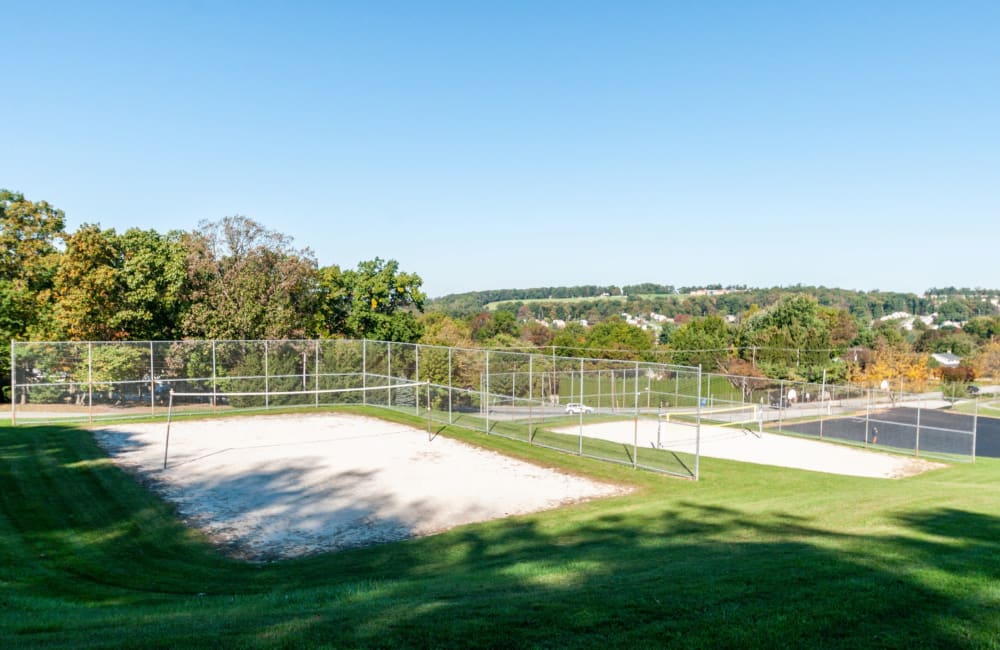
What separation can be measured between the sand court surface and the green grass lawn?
868mm

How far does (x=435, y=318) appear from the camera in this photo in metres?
90.4

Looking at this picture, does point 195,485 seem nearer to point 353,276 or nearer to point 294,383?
point 294,383

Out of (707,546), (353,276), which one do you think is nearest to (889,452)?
(707,546)

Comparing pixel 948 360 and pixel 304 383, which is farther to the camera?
pixel 948 360

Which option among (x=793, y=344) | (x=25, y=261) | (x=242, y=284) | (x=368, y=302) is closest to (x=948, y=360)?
(x=793, y=344)

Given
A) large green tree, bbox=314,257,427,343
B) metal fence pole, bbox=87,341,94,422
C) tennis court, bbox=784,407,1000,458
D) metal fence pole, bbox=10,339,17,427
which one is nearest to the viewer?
metal fence pole, bbox=10,339,17,427

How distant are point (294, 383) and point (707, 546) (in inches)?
1001

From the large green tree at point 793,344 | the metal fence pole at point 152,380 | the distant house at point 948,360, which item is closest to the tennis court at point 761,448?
the metal fence pole at point 152,380

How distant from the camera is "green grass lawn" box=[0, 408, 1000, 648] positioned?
5.80 m

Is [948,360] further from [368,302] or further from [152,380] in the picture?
[152,380]

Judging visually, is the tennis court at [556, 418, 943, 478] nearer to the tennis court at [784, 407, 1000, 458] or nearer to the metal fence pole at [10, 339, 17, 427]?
→ the tennis court at [784, 407, 1000, 458]

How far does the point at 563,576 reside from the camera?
845cm

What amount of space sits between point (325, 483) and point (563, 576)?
10.9m

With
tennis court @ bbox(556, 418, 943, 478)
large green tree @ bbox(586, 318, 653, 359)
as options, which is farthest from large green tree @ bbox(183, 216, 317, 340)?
large green tree @ bbox(586, 318, 653, 359)
